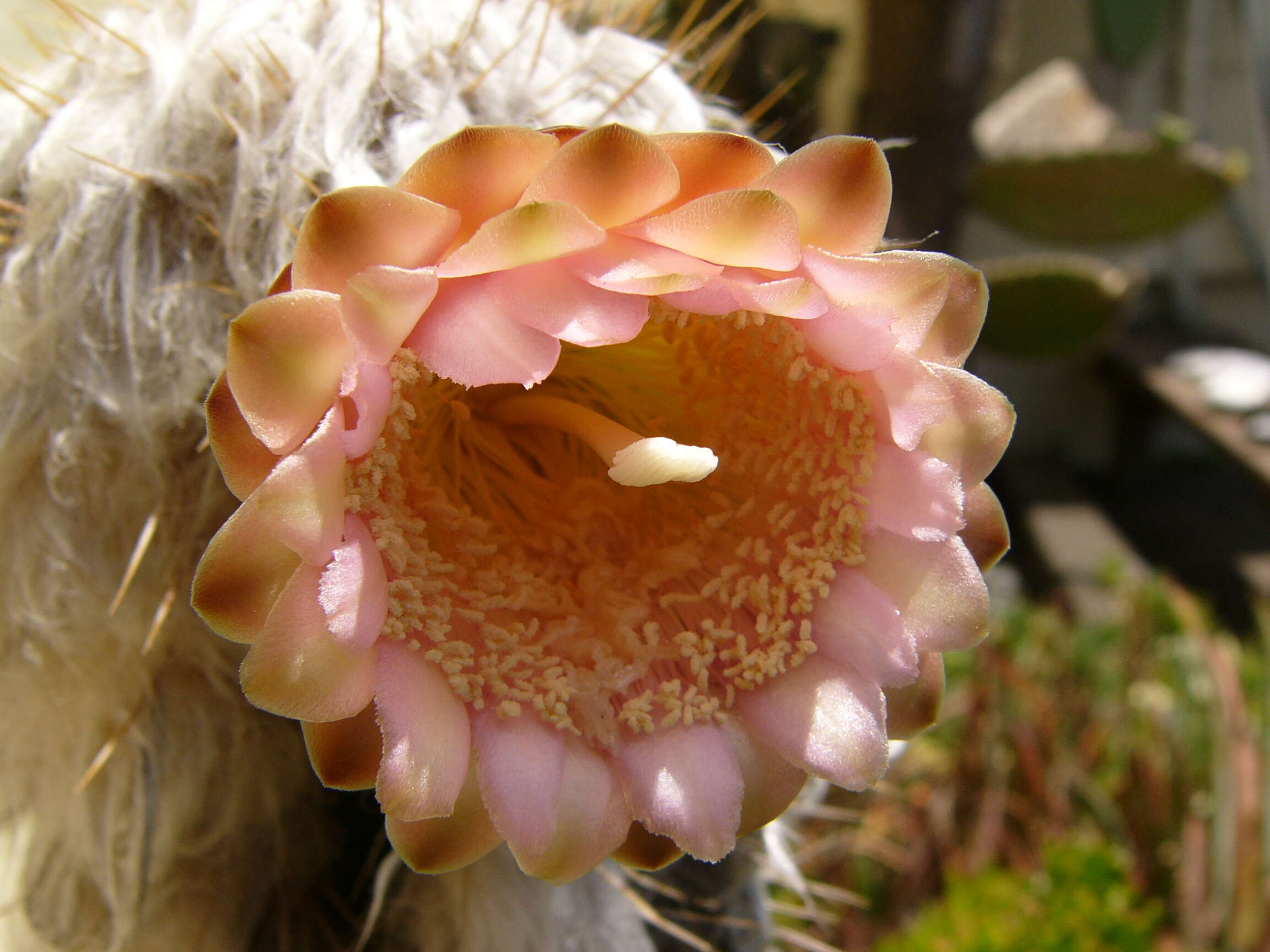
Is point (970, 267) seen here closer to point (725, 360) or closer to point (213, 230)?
point (725, 360)

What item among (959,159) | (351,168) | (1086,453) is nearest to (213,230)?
(351,168)

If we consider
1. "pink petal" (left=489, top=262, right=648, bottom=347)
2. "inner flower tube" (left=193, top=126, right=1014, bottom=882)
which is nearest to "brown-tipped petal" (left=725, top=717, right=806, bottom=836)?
"inner flower tube" (left=193, top=126, right=1014, bottom=882)

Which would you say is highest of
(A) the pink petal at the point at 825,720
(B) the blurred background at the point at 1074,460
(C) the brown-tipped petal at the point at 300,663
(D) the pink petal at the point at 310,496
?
(D) the pink petal at the point at 310,496

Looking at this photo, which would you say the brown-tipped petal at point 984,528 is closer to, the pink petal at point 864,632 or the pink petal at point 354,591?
the pink petal at point 864,632

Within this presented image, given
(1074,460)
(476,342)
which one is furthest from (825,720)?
(1074,460)

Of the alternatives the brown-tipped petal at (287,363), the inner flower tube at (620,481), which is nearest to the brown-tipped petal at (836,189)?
the inner flower tube at (620,481)

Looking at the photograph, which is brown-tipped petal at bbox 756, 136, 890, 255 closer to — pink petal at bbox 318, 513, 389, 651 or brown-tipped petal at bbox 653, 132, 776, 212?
brown-tipped petal at bbox 653, 132, 776, 212
